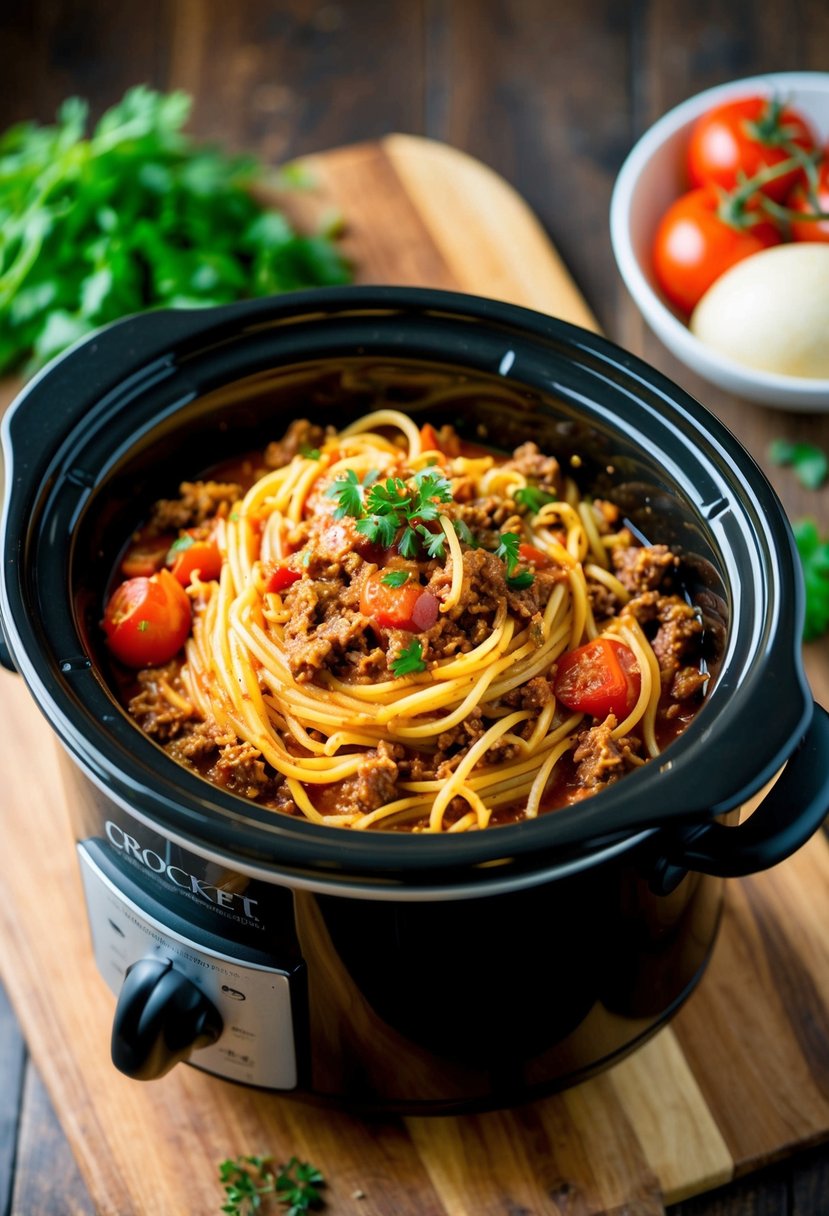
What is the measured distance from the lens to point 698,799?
1.99m

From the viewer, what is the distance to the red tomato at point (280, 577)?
2633 millimetres

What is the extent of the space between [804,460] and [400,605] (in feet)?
5.79

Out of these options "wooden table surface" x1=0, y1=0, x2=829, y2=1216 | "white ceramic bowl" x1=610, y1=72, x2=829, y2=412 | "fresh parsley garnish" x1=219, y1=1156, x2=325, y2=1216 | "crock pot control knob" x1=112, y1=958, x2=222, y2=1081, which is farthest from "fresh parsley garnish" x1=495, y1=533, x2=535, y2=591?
"wooden table surface" x1=0, y1=0, x2=829, y2=1216

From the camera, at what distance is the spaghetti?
7.98ft

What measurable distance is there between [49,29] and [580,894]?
445 cm

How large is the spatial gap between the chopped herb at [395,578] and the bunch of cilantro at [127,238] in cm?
166

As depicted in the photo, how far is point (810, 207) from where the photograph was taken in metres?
3.97

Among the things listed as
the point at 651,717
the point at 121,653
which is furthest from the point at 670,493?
the point at 121,653

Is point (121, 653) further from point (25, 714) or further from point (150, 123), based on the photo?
point (150, 123)

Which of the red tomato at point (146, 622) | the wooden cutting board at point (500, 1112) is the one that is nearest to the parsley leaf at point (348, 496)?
the red tomato at point (146, 622)

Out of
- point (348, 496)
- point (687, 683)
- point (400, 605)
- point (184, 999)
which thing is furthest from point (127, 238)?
point (184, 999)

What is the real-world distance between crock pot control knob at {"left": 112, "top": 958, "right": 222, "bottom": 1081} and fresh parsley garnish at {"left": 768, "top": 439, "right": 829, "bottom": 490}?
87.2 inches

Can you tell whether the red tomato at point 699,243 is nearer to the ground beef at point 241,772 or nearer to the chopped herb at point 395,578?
the chopped herb at point 395,578

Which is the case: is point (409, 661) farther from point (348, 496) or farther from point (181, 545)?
point (181, 545)
